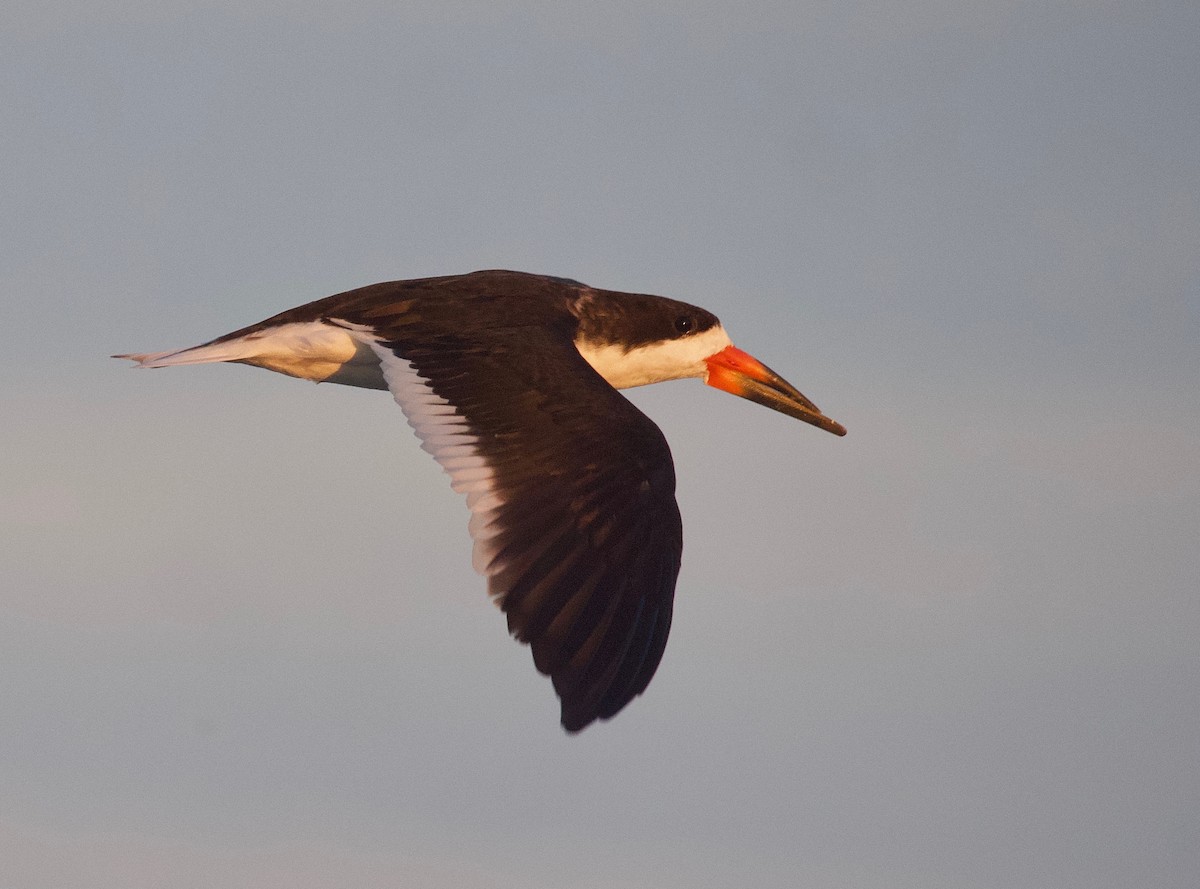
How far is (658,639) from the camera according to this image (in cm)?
882

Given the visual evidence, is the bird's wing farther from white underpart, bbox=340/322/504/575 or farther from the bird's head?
the bird's head

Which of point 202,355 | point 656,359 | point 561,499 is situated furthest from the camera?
point 656,359

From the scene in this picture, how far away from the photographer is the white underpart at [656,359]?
1212cm

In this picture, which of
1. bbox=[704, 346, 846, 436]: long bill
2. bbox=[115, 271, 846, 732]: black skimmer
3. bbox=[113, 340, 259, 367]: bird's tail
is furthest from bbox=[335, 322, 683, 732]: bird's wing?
bbox=[704, 346, 846, 436]: long bill

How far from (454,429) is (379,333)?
5.10 ft

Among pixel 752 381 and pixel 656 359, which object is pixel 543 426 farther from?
pixel 752 381

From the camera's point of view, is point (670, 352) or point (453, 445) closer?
point (453, 445)

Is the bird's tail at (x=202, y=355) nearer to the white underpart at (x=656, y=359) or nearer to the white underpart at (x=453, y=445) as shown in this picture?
the white underpart at (x=453, y=445)

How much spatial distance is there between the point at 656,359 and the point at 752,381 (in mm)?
879

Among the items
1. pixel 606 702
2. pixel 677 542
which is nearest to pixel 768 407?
pixel 677 542

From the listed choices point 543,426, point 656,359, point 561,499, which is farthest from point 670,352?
point 561,499

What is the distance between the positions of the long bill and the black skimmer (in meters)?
0.51

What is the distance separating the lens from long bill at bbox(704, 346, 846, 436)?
42.4ft

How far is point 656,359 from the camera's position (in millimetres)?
12500
